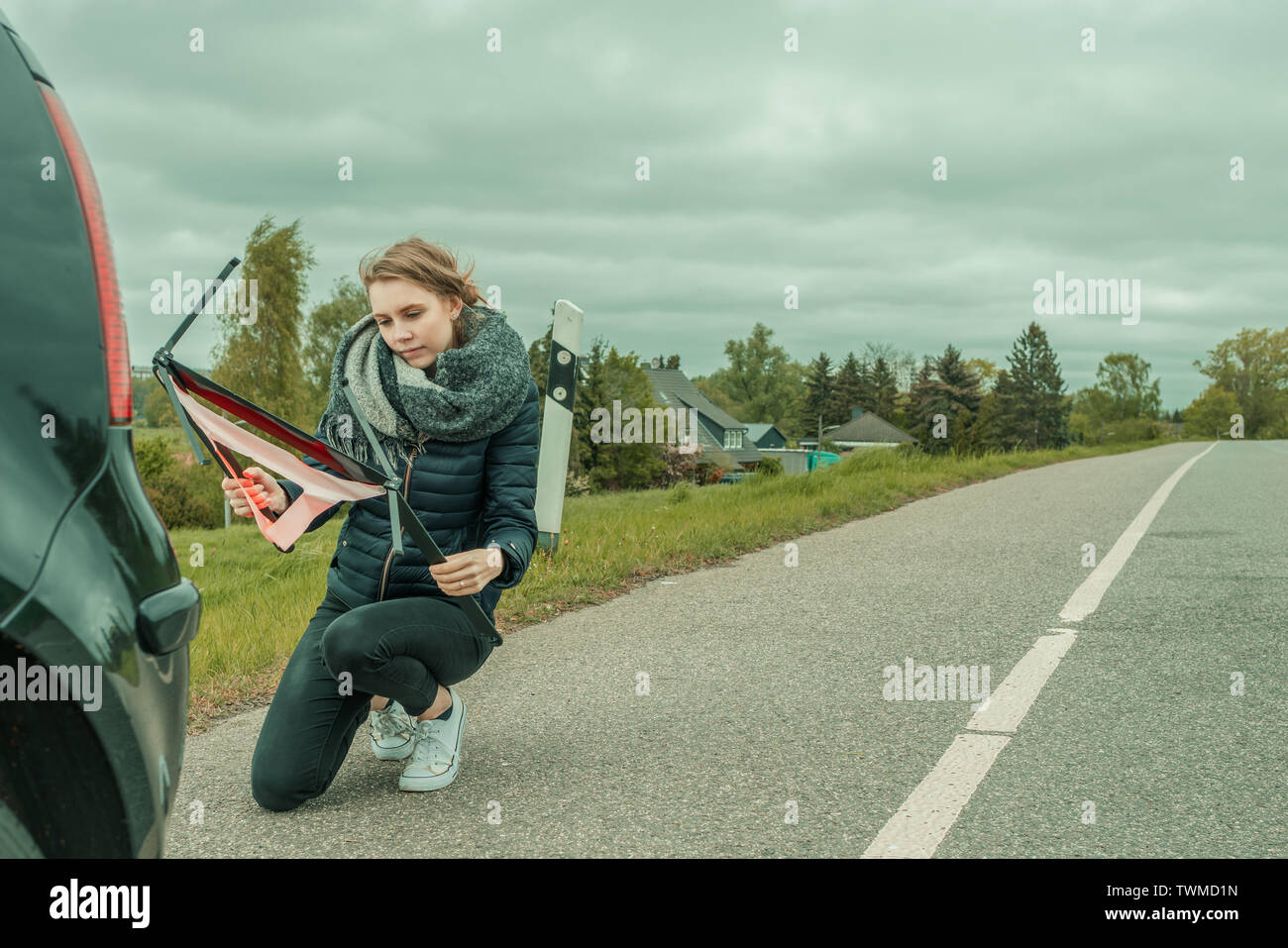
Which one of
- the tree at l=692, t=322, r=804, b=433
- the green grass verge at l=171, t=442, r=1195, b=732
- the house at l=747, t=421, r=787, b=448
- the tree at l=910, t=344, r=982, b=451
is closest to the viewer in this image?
the green grass verge at l=171, t=442, r=1195, b=732

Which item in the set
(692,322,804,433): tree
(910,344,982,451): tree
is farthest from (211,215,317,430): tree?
(692,322,804,433): tree

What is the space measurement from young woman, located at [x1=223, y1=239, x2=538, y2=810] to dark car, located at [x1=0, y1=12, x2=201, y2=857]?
4.67 feet

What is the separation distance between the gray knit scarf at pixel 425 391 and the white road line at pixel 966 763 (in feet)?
5.69

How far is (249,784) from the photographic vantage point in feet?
11.4

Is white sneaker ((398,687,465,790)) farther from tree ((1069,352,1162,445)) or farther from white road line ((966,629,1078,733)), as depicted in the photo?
tree ((1069,352,1162,445))

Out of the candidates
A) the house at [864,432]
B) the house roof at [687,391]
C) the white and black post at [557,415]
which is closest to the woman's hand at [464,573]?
the white and black post at [557,415]

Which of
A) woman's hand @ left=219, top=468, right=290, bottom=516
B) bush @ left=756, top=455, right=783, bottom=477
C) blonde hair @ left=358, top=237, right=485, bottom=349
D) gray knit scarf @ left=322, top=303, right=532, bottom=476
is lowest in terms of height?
bush @ left=756, top=455, right=783, bottom=477

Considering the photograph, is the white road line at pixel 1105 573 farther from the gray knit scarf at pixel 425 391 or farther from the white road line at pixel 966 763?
the gray knit scarf at pixel 425 391

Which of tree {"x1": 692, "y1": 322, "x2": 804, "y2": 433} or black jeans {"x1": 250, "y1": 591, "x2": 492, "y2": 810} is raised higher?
tree {"x1": 692, "y1": 322, "x2": 804, "y2": 433}

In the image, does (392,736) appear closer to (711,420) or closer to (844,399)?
(711,420)

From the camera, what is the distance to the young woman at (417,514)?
3289 mm

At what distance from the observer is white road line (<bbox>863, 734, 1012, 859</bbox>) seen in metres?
2.93

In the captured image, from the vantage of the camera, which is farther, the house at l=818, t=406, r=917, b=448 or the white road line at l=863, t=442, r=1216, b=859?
the house at l=818, t=406, r=917, b=448
